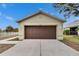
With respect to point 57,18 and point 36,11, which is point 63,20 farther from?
point 36,11

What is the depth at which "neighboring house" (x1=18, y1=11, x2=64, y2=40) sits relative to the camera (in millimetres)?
18266

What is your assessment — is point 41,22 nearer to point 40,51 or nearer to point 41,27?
point 41,27

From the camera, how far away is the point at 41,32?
60.0 ft

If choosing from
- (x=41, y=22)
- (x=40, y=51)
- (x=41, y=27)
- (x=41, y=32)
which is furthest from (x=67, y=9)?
(x=40, y=51)

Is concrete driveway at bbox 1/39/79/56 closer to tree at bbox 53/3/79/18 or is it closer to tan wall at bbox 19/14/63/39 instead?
tree at bbox 53/3/79/18

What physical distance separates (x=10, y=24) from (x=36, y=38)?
423 centimetres

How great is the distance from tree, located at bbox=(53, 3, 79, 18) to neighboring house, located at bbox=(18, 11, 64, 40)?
2374mm

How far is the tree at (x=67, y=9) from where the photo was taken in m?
15.0

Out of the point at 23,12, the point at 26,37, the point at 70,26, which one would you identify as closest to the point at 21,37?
the point at 26,37

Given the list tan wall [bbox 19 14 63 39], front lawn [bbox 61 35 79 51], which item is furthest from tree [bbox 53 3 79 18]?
front lawn [bbox 61 35 79 51]

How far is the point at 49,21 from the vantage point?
18.5 metres

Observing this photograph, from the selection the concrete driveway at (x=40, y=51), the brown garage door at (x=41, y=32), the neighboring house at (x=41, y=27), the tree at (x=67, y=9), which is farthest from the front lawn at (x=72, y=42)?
the tree at (x=67, y=9)

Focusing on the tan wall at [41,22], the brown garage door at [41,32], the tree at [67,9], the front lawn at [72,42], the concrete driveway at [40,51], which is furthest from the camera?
the tan wall at [41,22]

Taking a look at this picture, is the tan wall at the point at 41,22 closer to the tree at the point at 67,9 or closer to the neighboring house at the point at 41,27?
the neighboring house at the point at 41,27
